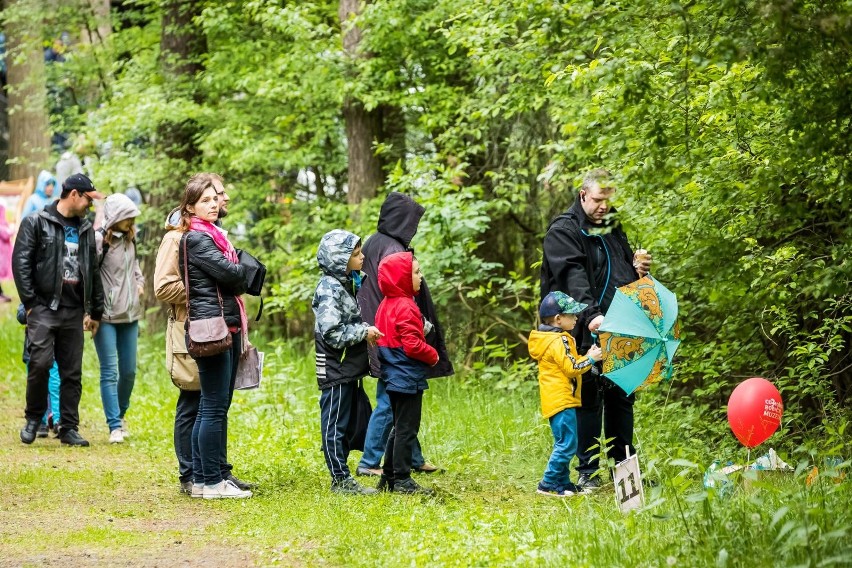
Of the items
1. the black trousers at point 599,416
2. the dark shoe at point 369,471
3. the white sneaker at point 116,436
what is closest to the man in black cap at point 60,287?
the white sneaker at point 116,436

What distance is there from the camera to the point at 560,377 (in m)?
6.97

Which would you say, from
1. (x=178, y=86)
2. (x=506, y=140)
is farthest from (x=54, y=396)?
(x=178, y=86)

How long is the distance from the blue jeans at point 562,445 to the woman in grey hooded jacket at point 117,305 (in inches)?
156

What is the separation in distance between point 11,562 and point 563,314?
328 cm

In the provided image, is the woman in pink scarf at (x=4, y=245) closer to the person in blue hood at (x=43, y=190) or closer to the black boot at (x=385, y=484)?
the person in blue hood at (x=43, y=190)

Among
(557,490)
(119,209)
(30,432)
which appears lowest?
(30,432)

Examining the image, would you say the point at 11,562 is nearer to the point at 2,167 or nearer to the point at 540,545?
the point at 540,545

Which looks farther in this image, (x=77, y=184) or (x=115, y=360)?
(x=115, y=360)

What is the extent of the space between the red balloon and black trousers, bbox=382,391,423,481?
1821 millimetres

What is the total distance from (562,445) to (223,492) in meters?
2.04

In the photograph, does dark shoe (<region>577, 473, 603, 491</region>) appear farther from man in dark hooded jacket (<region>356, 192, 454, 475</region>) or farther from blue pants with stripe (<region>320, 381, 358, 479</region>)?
blue pants with stripe (<region>320, 381, 358, 479</region>)

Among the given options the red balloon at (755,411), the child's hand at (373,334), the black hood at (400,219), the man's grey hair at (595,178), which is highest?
the man's grey hair at (595,178)

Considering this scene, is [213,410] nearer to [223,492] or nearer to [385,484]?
[223,492]

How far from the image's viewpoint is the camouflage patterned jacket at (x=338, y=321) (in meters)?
6.91
